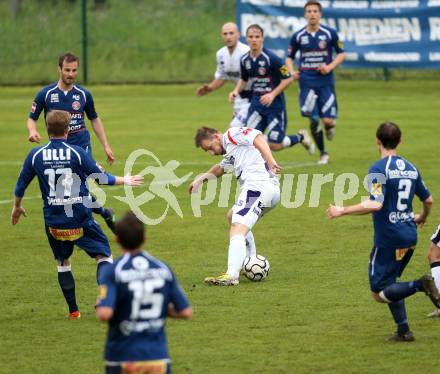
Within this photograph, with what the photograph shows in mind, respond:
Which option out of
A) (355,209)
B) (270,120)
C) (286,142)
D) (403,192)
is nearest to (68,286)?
(355,209)

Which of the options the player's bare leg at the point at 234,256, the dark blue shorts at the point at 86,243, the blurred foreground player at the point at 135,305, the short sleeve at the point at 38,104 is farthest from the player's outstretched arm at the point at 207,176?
the blurred foreground player at the point at 135,305

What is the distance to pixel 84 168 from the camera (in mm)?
9969

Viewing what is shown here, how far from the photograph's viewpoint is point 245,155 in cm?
1170

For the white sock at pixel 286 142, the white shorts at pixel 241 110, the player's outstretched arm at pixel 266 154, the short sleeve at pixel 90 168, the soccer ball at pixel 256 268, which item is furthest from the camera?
the white sock at pixel 286 142

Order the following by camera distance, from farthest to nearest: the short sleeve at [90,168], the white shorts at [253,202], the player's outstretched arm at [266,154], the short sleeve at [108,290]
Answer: the white shorts at [253,202]
the player's outstretched arm at [266,154]
the short sleeve at [90,168]
the short sleeve at [108,290]

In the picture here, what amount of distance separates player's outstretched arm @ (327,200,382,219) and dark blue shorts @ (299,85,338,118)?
11171 millimetres

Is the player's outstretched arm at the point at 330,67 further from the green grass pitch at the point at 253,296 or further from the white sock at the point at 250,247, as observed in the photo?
the white sock at the point at 250,247

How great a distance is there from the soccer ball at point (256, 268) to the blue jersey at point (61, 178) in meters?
2.23

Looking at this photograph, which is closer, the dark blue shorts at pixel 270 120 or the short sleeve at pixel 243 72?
the short sleeve at pixel 243 72

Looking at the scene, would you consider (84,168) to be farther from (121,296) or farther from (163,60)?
(163,60)

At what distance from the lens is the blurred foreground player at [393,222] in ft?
29.2

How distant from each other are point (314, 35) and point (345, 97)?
964cm

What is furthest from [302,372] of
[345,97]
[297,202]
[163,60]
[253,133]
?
[163,60]

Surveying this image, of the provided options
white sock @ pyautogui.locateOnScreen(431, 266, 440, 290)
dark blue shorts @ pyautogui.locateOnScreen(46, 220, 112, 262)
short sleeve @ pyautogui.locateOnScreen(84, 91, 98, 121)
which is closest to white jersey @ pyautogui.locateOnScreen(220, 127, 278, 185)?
dark blue shorts @ pyautogui.locateOnScreen(46, 220, 112, 262)
